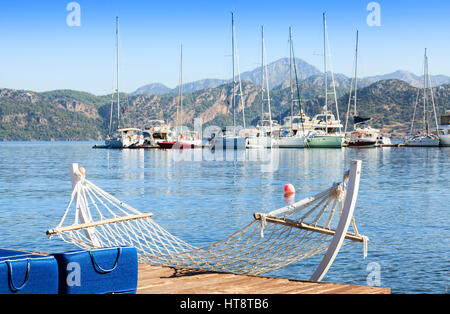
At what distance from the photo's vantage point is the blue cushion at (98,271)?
21.2ft

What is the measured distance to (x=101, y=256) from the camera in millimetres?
6715

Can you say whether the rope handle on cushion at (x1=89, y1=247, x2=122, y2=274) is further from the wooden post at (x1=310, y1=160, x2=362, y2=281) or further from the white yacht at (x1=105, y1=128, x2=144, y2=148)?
the white yacht at (x1=105, y1=128, x2=144, y2=148)

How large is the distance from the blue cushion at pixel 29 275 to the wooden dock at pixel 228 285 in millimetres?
1725

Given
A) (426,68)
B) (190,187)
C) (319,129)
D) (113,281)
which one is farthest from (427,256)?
(426,68)

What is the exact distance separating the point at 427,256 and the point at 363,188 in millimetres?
17525

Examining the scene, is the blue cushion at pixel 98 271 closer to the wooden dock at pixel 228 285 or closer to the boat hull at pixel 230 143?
the wooden dock at pixel 228 285

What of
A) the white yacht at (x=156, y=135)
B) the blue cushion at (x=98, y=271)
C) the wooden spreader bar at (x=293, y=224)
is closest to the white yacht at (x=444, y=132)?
the white yacht at (x=156, y=135)

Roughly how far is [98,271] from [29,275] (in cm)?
83

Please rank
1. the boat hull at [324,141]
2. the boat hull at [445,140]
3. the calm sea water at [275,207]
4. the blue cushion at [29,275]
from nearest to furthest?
the blue cushion at [29,275], the calm sea water at [275,207], the boat hull at [324,141], the boat hull at [445,140]

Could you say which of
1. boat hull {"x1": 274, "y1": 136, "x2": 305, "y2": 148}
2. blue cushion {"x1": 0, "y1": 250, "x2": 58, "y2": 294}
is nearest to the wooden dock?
blue cushion {"x1": 0, "y1": 250, "x2": 58, "y2": 294}

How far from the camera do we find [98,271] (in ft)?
22.1

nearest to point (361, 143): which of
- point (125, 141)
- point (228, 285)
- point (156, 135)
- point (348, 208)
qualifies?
point (156, 135)
